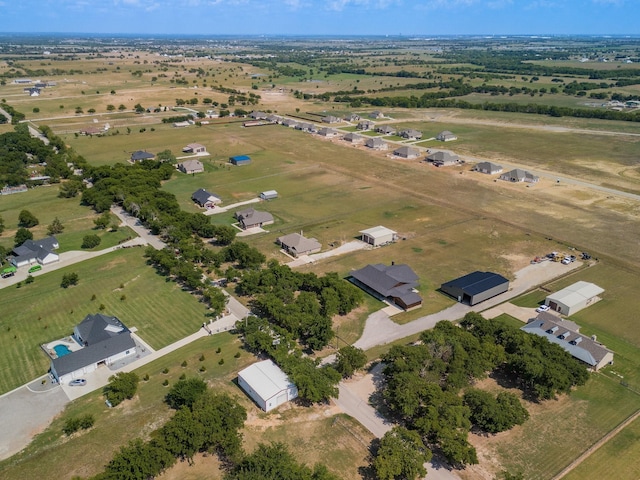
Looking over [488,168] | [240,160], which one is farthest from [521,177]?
[240,160]

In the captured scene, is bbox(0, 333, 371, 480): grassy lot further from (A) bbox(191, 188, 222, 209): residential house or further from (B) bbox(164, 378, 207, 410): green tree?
(A) bbox(191, 188, 222, 209): residential house

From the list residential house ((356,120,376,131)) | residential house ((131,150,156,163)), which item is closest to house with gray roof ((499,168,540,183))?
residential house ((356,120,376,131))

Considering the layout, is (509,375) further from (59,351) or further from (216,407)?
(59,351)

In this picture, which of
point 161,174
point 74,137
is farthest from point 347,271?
point 74,137

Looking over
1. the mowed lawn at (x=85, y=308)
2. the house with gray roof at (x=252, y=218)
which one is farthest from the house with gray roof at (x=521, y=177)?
the mowed lawn at (x=85, y=308)

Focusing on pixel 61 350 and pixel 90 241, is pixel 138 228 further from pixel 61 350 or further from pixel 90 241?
pixel 61 350

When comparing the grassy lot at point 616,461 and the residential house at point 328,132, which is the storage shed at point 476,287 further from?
the residential house at point 328,132
